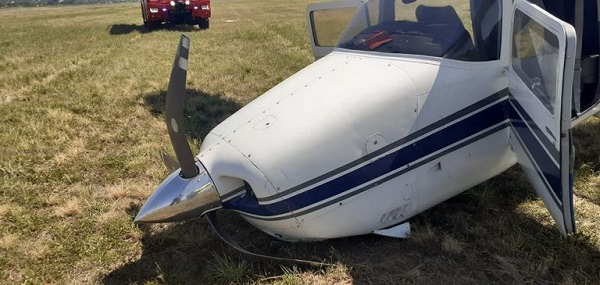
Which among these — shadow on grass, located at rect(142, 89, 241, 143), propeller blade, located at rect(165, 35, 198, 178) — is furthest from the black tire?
propeller blade, located at rect(165, 35, 198, 178)

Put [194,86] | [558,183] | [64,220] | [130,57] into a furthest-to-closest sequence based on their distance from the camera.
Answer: [130,57] → [194,86] → [64,220] → [558,183]

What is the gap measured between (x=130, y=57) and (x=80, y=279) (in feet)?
32.6

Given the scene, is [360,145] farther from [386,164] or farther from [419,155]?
[419,155]

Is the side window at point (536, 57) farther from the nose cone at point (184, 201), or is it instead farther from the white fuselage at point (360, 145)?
the nose cone at point (184, 201)

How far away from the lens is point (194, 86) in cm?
915

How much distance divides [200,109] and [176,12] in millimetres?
12973

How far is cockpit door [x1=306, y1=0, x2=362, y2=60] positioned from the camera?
17.9ft

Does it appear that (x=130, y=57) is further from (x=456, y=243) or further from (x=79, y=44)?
(x=456, y=243)

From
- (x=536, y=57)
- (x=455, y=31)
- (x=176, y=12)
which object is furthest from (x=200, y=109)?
(x=176, y=12)

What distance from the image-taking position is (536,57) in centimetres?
308

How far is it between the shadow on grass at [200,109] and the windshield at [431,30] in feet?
9.80

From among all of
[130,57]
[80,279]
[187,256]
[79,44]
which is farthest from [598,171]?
[79,44]

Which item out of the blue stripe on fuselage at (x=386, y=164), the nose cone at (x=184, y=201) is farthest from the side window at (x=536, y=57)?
the nose cone at (x=184, y=201)

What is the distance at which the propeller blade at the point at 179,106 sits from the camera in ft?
9.91
